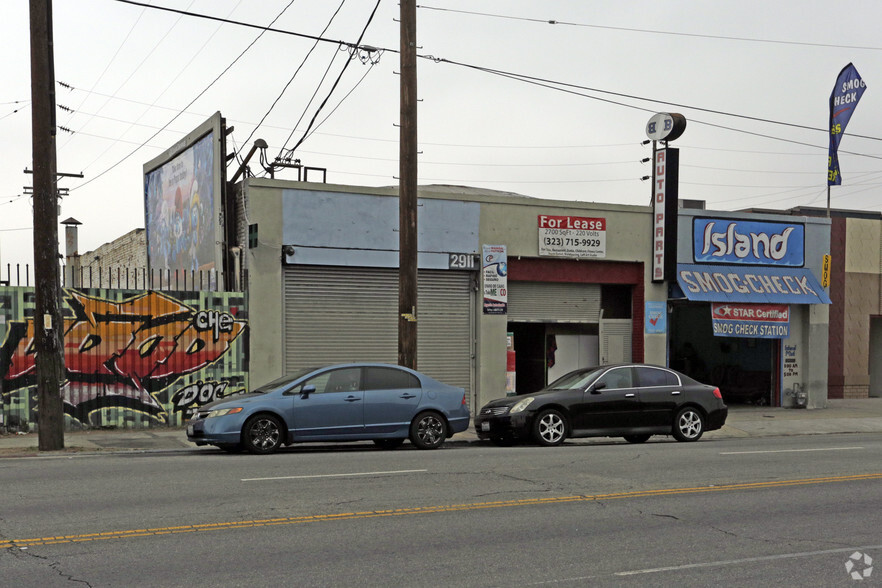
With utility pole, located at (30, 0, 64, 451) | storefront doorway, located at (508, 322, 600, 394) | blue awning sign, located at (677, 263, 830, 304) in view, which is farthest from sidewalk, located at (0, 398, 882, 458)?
storefront doorway, located at (508, 322, 600, 394)

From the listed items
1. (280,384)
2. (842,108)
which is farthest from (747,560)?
(842,108)

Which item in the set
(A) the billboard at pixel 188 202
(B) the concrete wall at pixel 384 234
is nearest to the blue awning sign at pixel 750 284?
(B) the concrete wall at pixel 384 234

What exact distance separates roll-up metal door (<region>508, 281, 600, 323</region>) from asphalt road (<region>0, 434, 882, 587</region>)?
910 cm

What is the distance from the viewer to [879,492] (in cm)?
1105

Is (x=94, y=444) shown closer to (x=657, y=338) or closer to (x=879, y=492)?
(x=879, y=492)

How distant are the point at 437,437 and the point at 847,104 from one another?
17.2 m

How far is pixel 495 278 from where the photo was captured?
72.4 ft

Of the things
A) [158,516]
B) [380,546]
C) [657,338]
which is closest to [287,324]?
[657,338]

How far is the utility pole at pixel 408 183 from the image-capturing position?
17000mm

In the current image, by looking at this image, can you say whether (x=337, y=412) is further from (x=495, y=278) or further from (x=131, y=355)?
(x=495, y=278)

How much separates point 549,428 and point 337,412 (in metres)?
3.72

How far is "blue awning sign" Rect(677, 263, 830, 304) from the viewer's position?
23.8 meters

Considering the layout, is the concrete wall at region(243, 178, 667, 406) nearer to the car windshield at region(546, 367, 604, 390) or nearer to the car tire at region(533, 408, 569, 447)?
the car windshield at region(546, 367, 604, 390)

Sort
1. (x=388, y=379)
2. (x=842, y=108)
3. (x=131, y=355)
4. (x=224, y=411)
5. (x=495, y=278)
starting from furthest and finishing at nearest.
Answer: (x=842, y=108) < (x=495, y=278) < (x=131, y=355) < (x=388, y=379) < (x=224, y=411)
